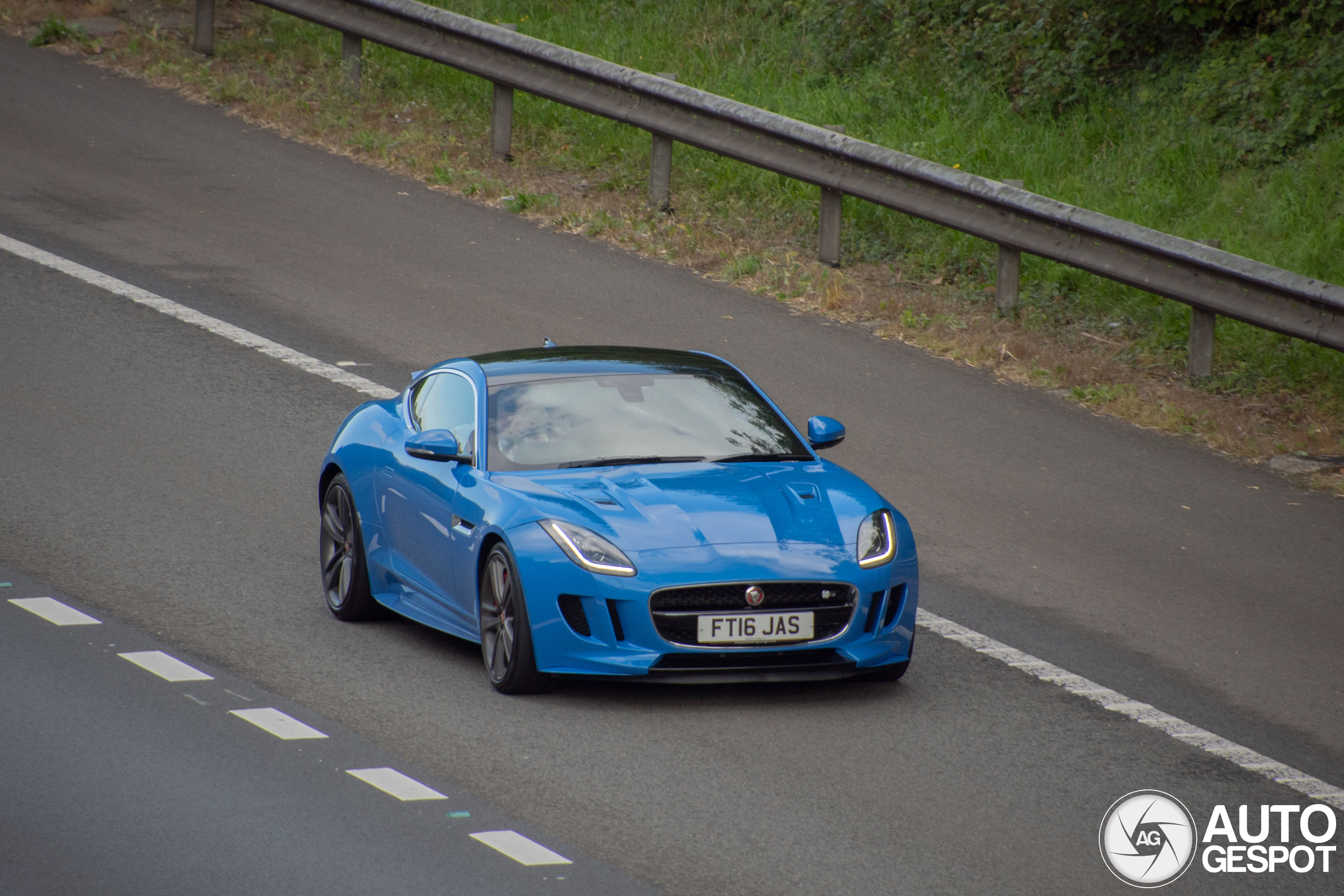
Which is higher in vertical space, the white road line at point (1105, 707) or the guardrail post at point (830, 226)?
the guardrail post at point (830, 226)

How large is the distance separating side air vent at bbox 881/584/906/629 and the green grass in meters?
5.47

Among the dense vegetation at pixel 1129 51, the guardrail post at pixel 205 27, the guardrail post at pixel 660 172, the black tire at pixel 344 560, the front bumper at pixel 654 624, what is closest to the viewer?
the front bumper at pixel 654 624

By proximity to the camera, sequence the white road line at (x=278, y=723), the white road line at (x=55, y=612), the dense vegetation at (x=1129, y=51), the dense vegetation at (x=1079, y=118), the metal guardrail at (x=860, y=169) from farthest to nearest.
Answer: the dense vegetation at (x=1129, y=51), the dense vegetation at (x=1079, y=118), the metal guardrail at (x=860, y=169), the white road line at (x=55, y=612), the white road line at (x=278, y=723)

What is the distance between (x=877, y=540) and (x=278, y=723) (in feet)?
8.14

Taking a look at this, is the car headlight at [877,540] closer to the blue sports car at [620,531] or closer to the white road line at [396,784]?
the blue sports car at [620,531]

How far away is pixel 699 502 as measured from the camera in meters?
7.29

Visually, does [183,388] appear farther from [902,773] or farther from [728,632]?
[902,773]

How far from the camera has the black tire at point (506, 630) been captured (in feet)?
23.4

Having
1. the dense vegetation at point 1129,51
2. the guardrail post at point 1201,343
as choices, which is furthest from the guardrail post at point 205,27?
the guardrail post at point 1201,343

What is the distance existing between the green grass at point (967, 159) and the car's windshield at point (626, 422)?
504 cm

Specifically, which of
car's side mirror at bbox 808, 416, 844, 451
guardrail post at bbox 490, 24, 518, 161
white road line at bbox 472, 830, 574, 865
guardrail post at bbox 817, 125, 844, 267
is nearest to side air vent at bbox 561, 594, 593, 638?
white road line at bbox 472, 830, 574, 865

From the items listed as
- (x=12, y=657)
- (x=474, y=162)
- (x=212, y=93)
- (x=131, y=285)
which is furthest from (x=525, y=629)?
(x=212, y=93)

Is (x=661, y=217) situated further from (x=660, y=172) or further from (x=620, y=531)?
(x=620, y=531)

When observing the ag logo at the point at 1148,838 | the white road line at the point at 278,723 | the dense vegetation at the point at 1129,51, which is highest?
the dense vegetation at the point at 1129,51
